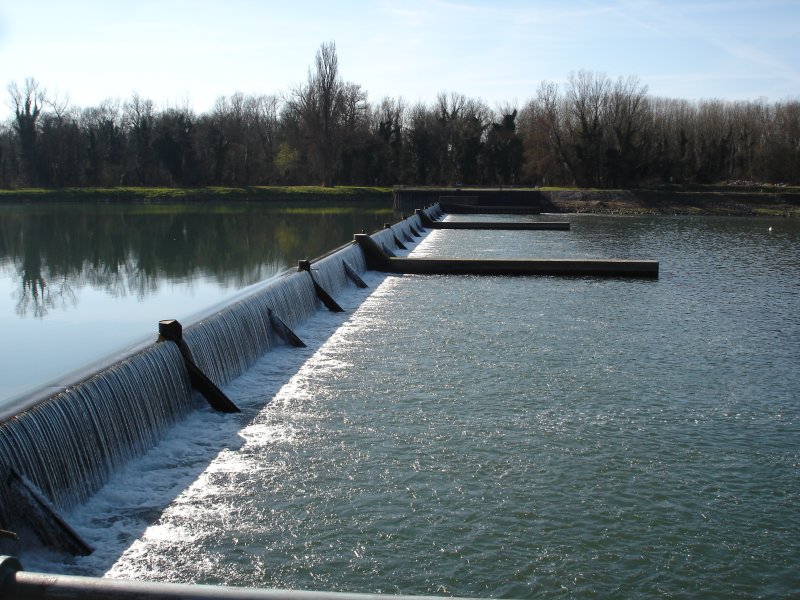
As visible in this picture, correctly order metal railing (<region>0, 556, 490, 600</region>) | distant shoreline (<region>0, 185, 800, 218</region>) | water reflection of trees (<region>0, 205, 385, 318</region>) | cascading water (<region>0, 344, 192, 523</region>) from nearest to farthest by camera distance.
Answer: metal railing (<region>0, 556, 490, 600</region>) → cascading water (<region>0, 344, 192, 523</region>) → water reflection of trees (<region>0, 205, 385, 318</region>) → distant shoreline (<region>0, 185, 800, 218</region>)

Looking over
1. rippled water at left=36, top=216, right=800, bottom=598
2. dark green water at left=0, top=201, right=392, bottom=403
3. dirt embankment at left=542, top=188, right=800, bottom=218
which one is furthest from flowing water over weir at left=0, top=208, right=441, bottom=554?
dirt embankment at left=542, top=188, right=800, bottom=218

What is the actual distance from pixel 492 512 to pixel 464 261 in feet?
46.9

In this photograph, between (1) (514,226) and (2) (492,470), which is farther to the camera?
(1) (514,226)

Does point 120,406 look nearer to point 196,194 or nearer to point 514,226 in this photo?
point 514,226

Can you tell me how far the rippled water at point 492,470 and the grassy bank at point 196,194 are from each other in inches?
1869

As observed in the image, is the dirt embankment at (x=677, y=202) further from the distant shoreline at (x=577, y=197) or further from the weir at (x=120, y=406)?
the weir at (x=120, y=406)

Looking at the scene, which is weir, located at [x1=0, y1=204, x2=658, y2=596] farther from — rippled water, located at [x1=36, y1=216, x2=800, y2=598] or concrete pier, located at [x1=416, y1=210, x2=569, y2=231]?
concrete pier, located at [x1=416, y1=210, x2=569, y2=231]

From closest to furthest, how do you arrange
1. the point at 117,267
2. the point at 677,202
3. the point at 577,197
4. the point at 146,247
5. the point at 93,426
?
the point at 93,426
the point at 117,267
the point at 146,247
the point at 677,202
the point at 577,197

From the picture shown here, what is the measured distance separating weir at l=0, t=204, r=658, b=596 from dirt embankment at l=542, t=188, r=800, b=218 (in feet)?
128

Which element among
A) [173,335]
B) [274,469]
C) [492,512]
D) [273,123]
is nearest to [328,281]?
[173,335]

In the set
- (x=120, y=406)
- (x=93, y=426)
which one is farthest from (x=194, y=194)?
(x=93, y=426)

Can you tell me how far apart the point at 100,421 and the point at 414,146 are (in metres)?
64.0

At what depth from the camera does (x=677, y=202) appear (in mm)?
51375

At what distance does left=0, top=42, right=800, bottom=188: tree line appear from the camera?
6131 cm
